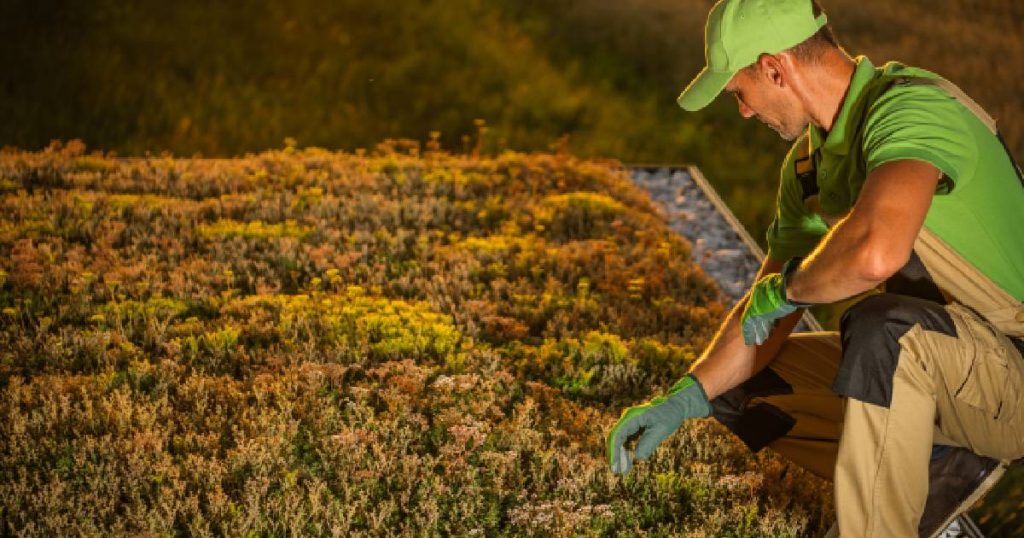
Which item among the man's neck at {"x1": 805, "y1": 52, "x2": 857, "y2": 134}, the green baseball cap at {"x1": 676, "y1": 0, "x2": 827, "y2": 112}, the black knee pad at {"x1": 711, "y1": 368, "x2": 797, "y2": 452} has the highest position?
the green baseball cap at {"x1": 676, "y1": 0, "x2": 827, "y2": 112}

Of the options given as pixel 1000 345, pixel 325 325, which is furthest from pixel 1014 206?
pixel 325 325

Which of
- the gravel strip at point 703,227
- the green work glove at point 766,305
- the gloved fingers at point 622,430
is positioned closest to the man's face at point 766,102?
the green work glove at point 766,305

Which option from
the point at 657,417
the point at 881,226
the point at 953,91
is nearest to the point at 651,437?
the point at 657,417

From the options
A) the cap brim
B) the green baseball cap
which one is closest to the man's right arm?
the cap brim

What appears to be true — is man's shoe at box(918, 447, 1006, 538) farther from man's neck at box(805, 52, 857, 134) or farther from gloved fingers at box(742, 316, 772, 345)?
man's neck at box(805, 52, 857, 134)

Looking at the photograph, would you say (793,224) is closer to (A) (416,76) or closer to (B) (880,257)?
(B) (880,257)

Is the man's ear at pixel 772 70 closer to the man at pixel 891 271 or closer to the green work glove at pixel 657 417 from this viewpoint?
the man at pixel 891 271

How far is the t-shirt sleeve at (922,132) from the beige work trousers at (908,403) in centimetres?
52

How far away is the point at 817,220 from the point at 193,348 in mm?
3509

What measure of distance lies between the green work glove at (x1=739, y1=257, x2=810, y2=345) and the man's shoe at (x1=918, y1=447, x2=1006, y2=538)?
2.65ft

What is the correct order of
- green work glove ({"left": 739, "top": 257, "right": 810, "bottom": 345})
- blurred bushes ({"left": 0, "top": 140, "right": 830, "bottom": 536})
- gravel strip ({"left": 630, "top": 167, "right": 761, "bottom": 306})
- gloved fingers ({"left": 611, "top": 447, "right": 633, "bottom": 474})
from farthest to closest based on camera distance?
gravel strip ({"left": 630, "top": 167, "right": 761, "bottom": 306}), blurred bushes ({"left": 0, "top": 140, "right": 830, "bottom": 536}), gloved fingers ({"left": 611, "top": 447, "right": 633, "bottom": 474}), green work glove ({"left": 739, "top": 257, "right": 810, "bottom": 345})

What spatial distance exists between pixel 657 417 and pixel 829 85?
4.79 feet

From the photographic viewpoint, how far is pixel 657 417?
4805 mm

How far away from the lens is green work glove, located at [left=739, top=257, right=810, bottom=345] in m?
4.30
